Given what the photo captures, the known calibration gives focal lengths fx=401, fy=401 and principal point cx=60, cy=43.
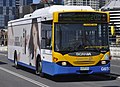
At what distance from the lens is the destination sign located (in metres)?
15.7

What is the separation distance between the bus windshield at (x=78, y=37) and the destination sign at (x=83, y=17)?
20 centimetres

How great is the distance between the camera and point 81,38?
15.6 metres

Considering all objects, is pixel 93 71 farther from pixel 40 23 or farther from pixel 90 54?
pixel 40 23

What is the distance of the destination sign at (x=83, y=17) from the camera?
15651 millimetres

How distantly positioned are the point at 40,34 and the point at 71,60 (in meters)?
2.60

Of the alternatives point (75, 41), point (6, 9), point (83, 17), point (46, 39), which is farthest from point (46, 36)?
point (6, 9)

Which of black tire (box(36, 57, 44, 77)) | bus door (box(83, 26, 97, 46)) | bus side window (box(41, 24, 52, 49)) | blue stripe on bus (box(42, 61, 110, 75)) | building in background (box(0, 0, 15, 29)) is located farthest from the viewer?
building in background (box(0, 0, 15, 29))

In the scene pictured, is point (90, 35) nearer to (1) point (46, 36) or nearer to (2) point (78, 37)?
(2) point (78, 37)

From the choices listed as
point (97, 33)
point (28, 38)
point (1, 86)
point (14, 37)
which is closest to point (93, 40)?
point (97, 33)

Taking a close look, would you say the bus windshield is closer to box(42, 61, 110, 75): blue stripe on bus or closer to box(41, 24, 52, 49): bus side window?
box(41, 24, 52, 49): bus side window

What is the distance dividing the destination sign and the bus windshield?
0.20 meters

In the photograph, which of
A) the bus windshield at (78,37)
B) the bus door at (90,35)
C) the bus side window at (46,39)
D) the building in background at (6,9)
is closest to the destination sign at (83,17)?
the bus windshield at (78,37)

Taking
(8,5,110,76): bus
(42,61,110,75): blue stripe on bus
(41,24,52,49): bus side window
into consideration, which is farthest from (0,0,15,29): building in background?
(42,61,110,75): blue stripe on bus

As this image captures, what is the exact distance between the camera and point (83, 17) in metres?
15.8
